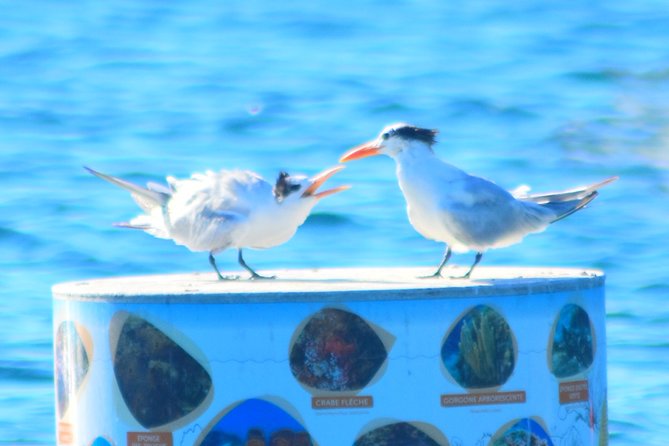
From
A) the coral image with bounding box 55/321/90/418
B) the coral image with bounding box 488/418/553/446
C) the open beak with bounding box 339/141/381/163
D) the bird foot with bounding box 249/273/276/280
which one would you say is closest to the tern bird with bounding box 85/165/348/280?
the bird foot with bounding box 249/273/276/280

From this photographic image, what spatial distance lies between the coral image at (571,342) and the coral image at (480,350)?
0.19 m

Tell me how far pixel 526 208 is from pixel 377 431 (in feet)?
3.97

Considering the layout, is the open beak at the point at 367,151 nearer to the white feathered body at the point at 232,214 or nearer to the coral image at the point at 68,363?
the white feathered body at the point at 232,214

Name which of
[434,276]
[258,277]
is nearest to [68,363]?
[258,277]

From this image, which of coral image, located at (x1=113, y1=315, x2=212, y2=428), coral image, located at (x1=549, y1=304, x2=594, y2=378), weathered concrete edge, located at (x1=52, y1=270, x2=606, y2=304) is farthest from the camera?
coral image, located at (x1=549, y1=304, x2=594, y2=378)

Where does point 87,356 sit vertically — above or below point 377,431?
above

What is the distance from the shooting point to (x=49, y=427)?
299 inches

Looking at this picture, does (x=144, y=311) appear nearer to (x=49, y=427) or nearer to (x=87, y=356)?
(x=87, y=356)

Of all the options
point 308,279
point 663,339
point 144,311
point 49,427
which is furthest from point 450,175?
point 663,339

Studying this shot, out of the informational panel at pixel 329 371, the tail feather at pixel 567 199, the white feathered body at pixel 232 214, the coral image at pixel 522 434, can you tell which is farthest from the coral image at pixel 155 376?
the tail feather at pixel 567 199

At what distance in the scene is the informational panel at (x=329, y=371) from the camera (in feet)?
14.2

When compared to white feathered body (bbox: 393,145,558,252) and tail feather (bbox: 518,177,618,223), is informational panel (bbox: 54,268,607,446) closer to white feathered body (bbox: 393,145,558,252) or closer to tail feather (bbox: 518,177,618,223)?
white feathered body (bbox: 393,145,558,252)

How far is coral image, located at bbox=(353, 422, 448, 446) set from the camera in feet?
14.4

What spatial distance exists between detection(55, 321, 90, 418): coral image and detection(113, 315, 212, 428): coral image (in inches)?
7.2
